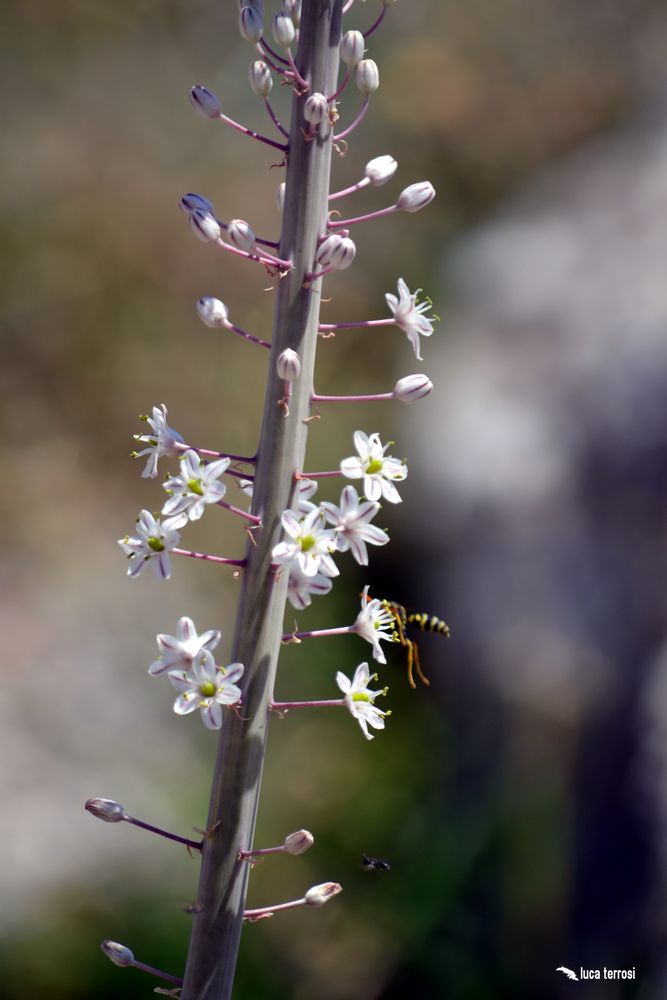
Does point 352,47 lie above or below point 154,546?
above

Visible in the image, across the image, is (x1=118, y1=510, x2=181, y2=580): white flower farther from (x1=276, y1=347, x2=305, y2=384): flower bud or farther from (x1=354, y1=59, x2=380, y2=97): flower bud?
(x1=354, y1=59, x2=380, y2=97): flower bud

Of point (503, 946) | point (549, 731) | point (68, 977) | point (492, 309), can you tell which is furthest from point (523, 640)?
point (68, 977)

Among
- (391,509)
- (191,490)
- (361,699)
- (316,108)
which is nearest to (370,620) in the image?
(361,699)

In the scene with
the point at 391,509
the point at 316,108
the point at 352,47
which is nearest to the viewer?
the point at 316,108

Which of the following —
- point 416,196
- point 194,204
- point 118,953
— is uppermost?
point 416,196

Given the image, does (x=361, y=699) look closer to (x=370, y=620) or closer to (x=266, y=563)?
(x=370, y=620)

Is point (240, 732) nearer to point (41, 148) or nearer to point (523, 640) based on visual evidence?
point (523, 640)

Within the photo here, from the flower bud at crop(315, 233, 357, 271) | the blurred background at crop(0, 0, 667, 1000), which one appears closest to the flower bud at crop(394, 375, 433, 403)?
the flower bud at crop(315, 233, 357, 271)

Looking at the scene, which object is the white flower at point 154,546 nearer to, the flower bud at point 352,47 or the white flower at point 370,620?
the white flower at point 370,620
